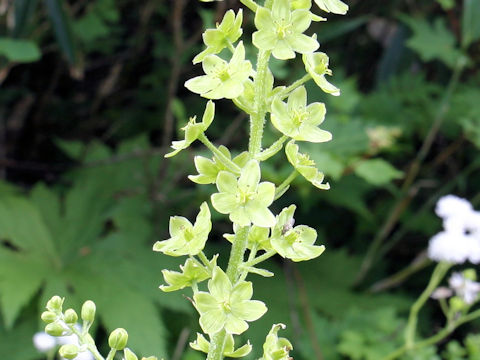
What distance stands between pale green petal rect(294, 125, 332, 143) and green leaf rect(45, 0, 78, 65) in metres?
2.41

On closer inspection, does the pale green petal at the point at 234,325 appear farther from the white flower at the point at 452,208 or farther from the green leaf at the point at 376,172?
the green leaf at the point at 376,172

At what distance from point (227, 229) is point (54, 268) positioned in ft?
3.74

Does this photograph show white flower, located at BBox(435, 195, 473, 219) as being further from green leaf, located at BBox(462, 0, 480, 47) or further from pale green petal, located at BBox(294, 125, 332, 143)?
pale green petal, located at BBox(294, 125, 332, 143)

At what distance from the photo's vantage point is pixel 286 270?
3475mm

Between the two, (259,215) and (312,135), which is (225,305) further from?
(312,135)

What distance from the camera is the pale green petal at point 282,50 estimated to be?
982mm

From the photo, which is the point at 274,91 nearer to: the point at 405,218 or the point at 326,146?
the point at 326,146

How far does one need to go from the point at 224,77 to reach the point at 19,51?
213 centimetres

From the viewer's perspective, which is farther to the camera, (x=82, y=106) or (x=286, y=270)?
(x=82, y=106)

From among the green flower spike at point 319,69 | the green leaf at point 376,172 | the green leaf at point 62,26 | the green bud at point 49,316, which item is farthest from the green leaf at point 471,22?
the green bud at point 49,316

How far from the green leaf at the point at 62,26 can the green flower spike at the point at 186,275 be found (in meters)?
2.42

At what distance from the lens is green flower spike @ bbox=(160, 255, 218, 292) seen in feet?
3.39

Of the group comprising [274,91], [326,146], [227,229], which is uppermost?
[274,91]

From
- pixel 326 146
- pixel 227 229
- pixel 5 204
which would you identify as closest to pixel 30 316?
pixel 5 204
